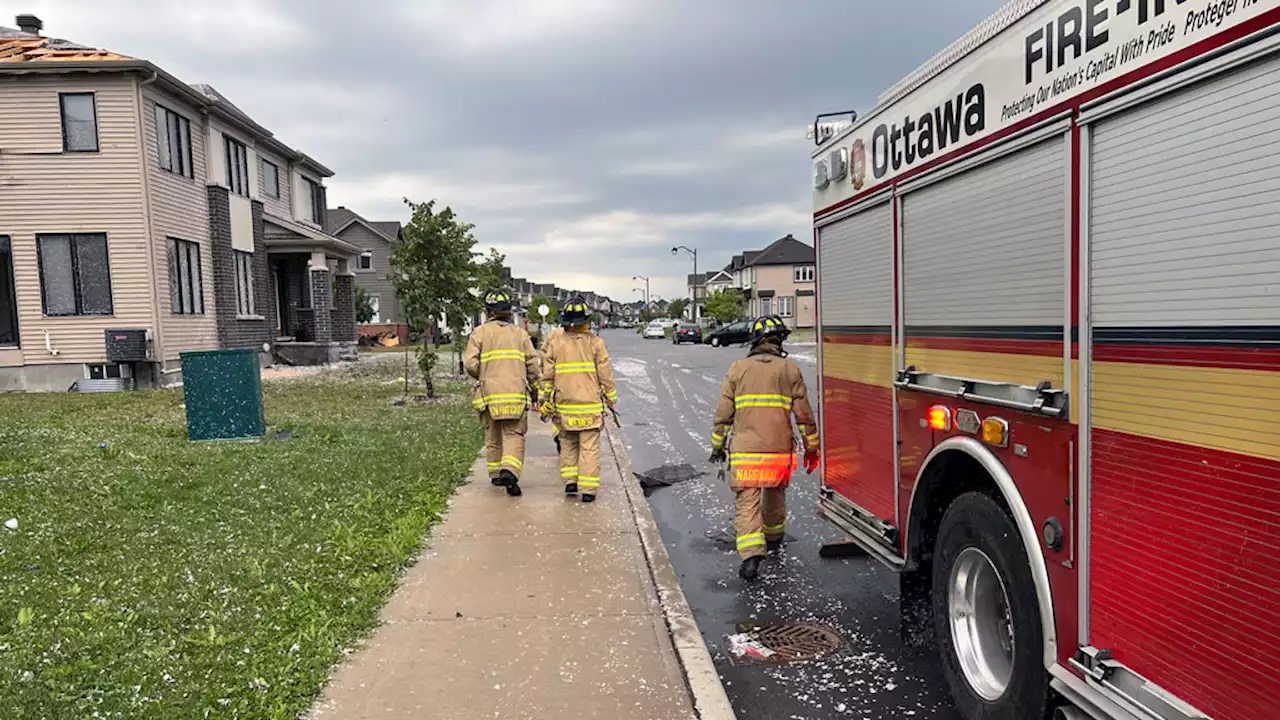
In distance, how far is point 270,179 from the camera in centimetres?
2484

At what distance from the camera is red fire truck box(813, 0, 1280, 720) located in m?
2.10

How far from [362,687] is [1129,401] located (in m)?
3.14

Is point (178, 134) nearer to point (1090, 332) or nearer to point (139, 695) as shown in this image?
point (139, 695)

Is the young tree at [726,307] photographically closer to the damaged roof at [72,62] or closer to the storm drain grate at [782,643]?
the damaged roof at [72,62]

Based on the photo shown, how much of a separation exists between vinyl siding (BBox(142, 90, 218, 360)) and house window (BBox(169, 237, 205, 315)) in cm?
14

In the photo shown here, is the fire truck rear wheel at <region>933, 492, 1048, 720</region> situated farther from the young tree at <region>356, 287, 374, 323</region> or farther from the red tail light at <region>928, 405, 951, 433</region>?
the young tree at <region>356, 287, 374, 323</region>

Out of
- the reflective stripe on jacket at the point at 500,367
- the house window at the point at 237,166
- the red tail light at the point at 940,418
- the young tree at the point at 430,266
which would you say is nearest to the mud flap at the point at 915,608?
the red tail light at the point at 940,418

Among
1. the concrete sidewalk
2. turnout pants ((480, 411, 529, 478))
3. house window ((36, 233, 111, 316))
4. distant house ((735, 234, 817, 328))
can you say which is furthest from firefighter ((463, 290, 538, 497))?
distant house ((735, 234, 817, 328))

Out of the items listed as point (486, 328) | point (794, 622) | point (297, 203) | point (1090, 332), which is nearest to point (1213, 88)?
point (1090, 332)

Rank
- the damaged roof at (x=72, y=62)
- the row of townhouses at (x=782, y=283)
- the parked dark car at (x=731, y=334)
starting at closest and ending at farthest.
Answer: the damaged roof at (x=72, y=62)
the parked dark car at (x=731, y=334)
the row of townhouses at (x=782, y=283)

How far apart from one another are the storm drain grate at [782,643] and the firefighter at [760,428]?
2.48 ft

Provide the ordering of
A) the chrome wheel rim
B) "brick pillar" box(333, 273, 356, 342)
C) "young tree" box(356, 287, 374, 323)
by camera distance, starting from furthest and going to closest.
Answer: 1. "young tree" box(356, 287, 374, 323)
2. "brick pillar" box(333, 273, 356, 342)
3. the chrome wheel rim

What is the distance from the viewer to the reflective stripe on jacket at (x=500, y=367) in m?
7.31

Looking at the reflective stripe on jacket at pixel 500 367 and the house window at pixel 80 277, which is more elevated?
the house window at pixel 80 277
